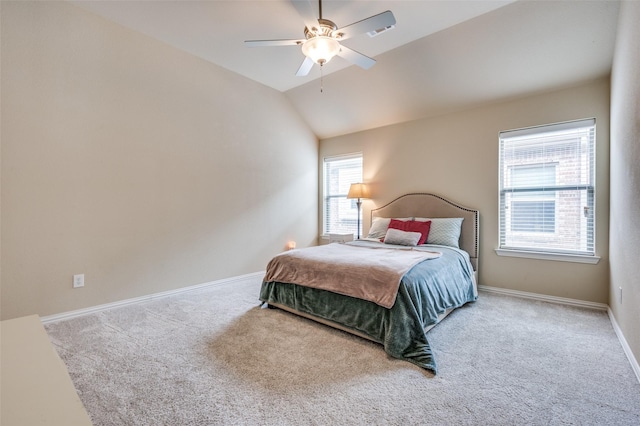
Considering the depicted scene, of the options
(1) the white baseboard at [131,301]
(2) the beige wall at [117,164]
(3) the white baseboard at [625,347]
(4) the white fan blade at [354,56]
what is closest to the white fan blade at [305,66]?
(4) the white fan blade at [354,56]

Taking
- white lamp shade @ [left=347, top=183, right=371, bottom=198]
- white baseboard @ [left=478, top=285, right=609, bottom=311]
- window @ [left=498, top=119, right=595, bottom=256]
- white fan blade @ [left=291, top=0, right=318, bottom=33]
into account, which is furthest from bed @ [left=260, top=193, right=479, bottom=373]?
white fan blade @ [left=291, top=0, right=318, bottom=33]

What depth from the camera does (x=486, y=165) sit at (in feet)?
12.5

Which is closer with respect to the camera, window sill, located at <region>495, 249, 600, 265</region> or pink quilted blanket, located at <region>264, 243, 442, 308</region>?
pink quilted blanket, located at <region>264, 243, 442, 308</region>

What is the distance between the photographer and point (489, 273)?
3.79 metres

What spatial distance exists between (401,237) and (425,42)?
230cm

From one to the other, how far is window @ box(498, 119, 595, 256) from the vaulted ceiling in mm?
562

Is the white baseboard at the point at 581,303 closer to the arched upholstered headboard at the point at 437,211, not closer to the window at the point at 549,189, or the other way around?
the arched upholstered headboard at the point at 437,211

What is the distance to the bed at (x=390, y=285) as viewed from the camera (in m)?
2.16

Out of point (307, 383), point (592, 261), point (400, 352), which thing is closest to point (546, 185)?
Result: point (592, 261)

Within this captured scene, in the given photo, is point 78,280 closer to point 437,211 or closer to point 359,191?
point 359,191

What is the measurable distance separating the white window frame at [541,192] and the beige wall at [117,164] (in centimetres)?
337

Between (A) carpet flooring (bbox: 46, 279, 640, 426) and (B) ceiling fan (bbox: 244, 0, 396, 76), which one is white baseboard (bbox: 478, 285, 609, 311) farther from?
(B) ceiling fan (bbox: 244, 0, 396, 76)

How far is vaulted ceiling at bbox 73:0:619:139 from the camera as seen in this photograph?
8.91 ft

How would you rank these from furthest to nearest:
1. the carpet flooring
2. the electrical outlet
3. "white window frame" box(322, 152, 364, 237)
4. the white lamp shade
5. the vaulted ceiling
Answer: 1. "white window frame" box(322, 152, 364, 237)
2. the white lamp shade
3. the electrical outlet
4. the vaulted ceiling
5. the carpet flooring
